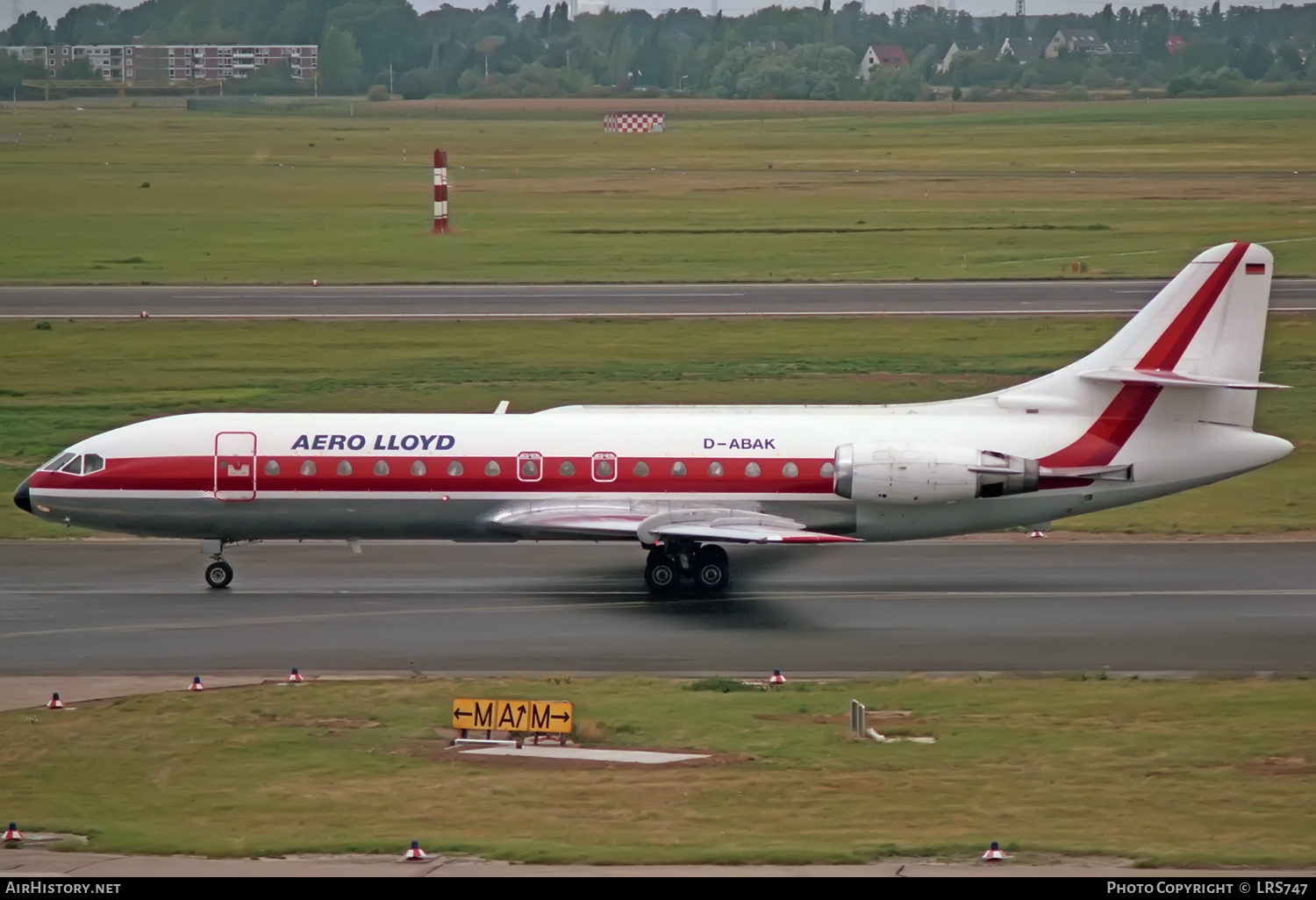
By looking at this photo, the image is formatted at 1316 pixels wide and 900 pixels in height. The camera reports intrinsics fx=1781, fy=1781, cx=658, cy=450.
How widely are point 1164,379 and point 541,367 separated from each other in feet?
94.9

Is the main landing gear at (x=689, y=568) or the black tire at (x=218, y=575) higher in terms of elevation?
the main landing gear at (x=689, y=568)

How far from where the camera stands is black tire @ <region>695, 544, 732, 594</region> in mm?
35406

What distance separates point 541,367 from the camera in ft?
198

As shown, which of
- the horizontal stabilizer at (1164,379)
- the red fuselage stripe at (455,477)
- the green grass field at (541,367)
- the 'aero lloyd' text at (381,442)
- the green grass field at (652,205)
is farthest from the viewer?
the green grass field at (652,205)

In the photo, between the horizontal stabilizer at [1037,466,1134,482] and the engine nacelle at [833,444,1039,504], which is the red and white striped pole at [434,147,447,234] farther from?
the horizontal stabilizer at [1037,466,1134,482]

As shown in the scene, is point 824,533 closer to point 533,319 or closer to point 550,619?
point 550,619

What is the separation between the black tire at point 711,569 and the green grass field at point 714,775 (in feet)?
23.8

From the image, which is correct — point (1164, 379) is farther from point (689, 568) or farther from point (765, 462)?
point (689, 568)

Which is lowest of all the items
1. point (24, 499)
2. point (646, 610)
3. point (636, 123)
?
point (646, 610)

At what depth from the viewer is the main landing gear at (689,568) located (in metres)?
35.2

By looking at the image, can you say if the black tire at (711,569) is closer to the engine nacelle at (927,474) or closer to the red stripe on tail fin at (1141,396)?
the engine nacelle at (927,474)

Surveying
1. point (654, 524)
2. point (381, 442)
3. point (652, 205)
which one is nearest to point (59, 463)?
point (381, 442)

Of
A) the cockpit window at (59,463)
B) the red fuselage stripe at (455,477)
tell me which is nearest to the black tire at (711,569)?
the red fuselage stripe at (455,477)

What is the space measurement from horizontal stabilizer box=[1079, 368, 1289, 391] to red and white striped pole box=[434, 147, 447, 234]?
6116 cm
